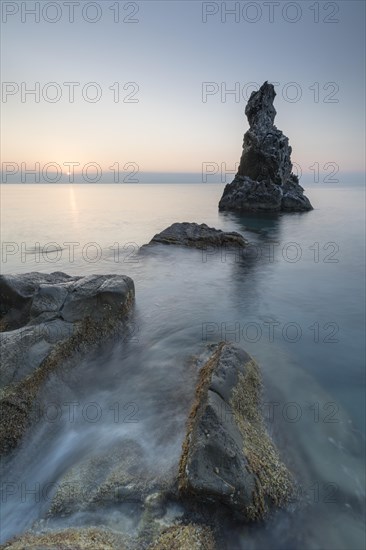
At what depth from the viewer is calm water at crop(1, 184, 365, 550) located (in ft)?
19.2

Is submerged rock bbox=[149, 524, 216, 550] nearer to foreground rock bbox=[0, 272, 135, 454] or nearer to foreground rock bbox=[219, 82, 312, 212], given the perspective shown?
foreground rock bbox=[0, 272, 135, 454]

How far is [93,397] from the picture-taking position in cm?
838

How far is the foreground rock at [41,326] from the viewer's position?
7207 mm

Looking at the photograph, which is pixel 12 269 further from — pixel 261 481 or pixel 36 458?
pixel 261 481

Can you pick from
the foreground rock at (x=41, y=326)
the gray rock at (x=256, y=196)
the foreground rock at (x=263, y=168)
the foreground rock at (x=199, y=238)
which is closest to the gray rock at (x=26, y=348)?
the foreground rock at (x=41, y=326)

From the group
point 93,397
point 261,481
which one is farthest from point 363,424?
point 93,397

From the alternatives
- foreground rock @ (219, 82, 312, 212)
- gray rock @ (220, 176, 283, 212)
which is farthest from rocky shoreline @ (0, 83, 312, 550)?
foreground rock @ (219, 82, 312, 212)

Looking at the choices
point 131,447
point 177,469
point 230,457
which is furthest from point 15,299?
point 230,457

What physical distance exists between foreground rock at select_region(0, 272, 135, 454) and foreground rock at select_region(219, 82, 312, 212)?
45106 millimetres

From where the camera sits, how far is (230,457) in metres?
5.42

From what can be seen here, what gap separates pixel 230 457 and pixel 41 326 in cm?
609

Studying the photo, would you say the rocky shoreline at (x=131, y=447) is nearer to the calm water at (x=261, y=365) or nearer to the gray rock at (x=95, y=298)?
the gray rock at (x=95, y=298)

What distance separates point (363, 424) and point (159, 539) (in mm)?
5567

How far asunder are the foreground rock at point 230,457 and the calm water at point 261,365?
1.35 feet
